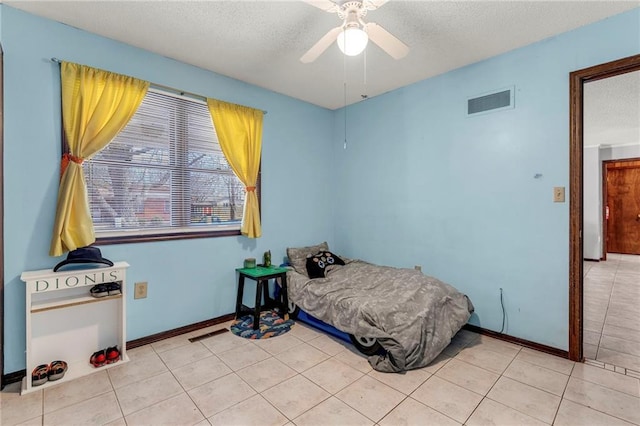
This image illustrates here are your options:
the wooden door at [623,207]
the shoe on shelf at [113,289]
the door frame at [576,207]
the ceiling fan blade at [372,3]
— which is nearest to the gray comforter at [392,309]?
the door frame at [576,207]

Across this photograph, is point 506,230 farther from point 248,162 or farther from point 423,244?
point 248,162

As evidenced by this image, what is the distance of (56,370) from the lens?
2.10m

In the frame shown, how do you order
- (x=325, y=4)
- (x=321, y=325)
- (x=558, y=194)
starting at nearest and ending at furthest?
(x=325, y=4)
(x=558, y=194)
(x=321, y=325)

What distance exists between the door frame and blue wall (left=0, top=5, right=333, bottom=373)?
2728mm

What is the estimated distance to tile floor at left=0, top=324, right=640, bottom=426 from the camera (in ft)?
5.79

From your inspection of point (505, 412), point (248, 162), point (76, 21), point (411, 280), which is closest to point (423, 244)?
point (411, 280)

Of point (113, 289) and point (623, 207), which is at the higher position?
point (623, 207)

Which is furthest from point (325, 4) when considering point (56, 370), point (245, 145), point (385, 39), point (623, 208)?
point (623, 208)

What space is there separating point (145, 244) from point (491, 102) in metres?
3.47

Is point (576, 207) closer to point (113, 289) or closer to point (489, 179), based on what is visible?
point (489, 179)

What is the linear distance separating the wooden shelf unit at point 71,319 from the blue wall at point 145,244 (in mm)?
136

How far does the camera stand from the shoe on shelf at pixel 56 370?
2.08m

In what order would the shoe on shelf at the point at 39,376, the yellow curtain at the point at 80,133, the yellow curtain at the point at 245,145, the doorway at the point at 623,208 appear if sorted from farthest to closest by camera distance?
the doorway at the point at 623,208 → the yellow curtain at the point at 245,145 → the yellow curtain at the point at 80,133 → the shoe on shelf at the point at 39,376

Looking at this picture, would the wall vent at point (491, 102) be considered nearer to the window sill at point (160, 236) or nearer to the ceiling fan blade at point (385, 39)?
the ceiling fan blade at point (385, 39)
